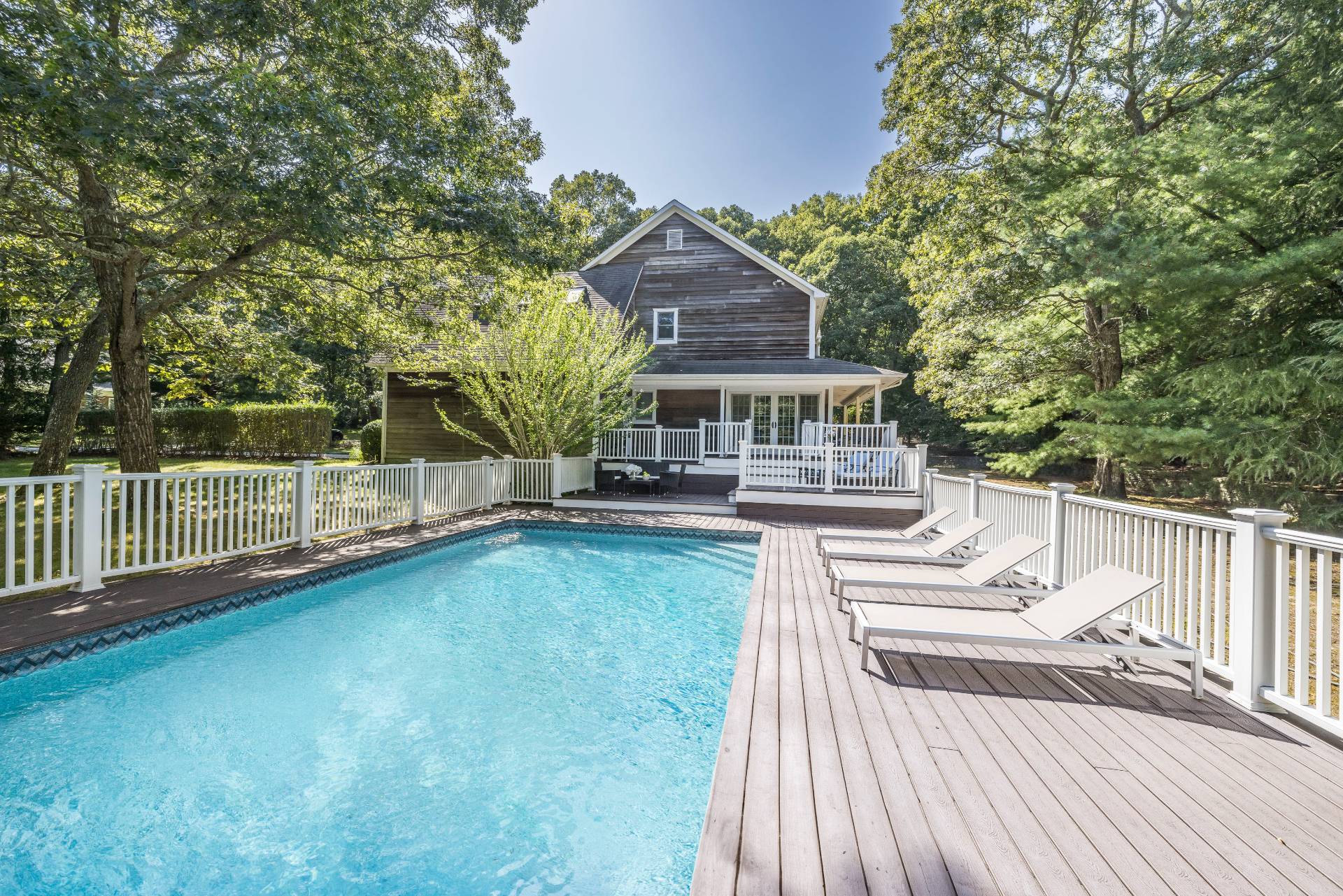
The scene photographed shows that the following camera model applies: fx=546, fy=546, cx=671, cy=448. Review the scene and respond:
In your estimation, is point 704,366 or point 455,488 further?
point 704,366

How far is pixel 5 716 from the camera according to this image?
352 cm

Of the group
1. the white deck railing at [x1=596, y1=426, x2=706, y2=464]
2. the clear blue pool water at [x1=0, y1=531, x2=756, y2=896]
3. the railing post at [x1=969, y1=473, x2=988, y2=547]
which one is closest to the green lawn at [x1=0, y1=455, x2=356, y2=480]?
the white deck railing at [x1=596, y1=426, x2=706, y2=464]

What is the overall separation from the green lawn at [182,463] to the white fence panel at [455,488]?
21.1 ft

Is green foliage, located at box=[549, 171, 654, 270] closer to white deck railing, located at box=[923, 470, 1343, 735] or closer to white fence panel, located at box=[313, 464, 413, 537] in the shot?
white fence panel, located at box=[313, 464, 413, 537]

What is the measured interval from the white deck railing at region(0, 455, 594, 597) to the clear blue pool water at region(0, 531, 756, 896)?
1.15 meters

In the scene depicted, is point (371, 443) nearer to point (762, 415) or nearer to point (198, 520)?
point (762, 415)

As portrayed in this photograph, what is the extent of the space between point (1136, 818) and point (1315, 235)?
10.6 metres

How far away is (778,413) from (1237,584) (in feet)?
44.1

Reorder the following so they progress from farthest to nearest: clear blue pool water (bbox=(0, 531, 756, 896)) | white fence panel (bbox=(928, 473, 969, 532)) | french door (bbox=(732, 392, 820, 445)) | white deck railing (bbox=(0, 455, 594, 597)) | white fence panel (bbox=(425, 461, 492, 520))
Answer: french door (bbox=(732, 392, 820, 445)) < white fence panel (bbox=(425, 461, 492, 520)) < white fence panel (bbox=(928, 473, 969, 532)) < white deck railing (bbox=(0, 455, 594, 597)) < clear blue pool water (bbox=(0, 531, 756, 896))

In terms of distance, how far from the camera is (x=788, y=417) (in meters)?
16.5

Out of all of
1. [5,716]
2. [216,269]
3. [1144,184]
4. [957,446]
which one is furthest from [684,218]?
[957,446]

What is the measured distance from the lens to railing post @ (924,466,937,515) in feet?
31.9

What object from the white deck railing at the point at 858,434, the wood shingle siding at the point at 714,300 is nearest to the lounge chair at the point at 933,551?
the white deck railing at the point at 858,434

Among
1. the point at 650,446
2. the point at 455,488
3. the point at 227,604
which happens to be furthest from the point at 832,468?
the point at 227,604
